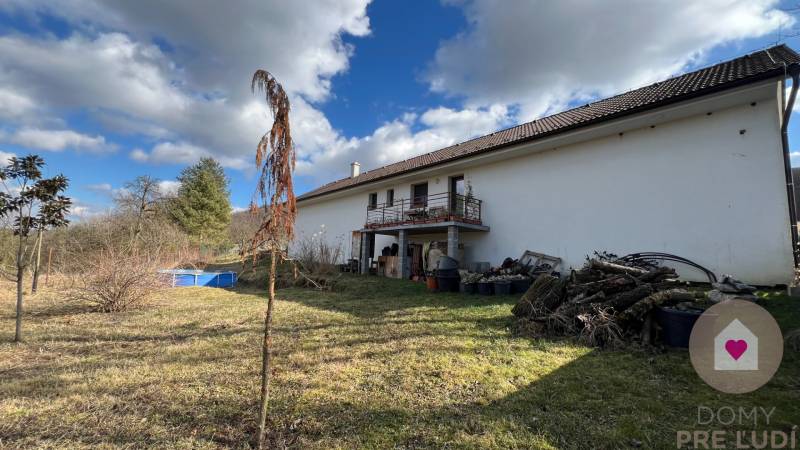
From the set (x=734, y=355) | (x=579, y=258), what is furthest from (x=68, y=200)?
(x=579, y=258)

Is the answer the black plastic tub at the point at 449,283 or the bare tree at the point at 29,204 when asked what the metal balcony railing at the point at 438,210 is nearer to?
the black plastic tub at the point at 449,283

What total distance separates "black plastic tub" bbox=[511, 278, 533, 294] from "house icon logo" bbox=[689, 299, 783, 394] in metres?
4.21

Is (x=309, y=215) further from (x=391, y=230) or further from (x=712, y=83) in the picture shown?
(x=712, y=83)

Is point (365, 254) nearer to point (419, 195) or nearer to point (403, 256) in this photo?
point (403, 256)

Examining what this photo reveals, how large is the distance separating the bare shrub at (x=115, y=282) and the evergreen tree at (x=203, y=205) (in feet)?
67.9

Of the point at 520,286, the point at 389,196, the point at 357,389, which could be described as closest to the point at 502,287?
the point at 520,286

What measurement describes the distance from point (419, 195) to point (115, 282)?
475 inches

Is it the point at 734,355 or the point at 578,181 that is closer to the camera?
the point at 734,355

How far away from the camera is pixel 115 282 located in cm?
740

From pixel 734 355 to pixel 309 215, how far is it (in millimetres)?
23230

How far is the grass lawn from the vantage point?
8.21 ft

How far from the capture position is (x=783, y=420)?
8.81ft

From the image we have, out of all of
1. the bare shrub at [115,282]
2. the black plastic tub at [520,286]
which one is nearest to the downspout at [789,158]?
the black plastic tub at [520,286]

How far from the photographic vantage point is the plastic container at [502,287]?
8.92m
